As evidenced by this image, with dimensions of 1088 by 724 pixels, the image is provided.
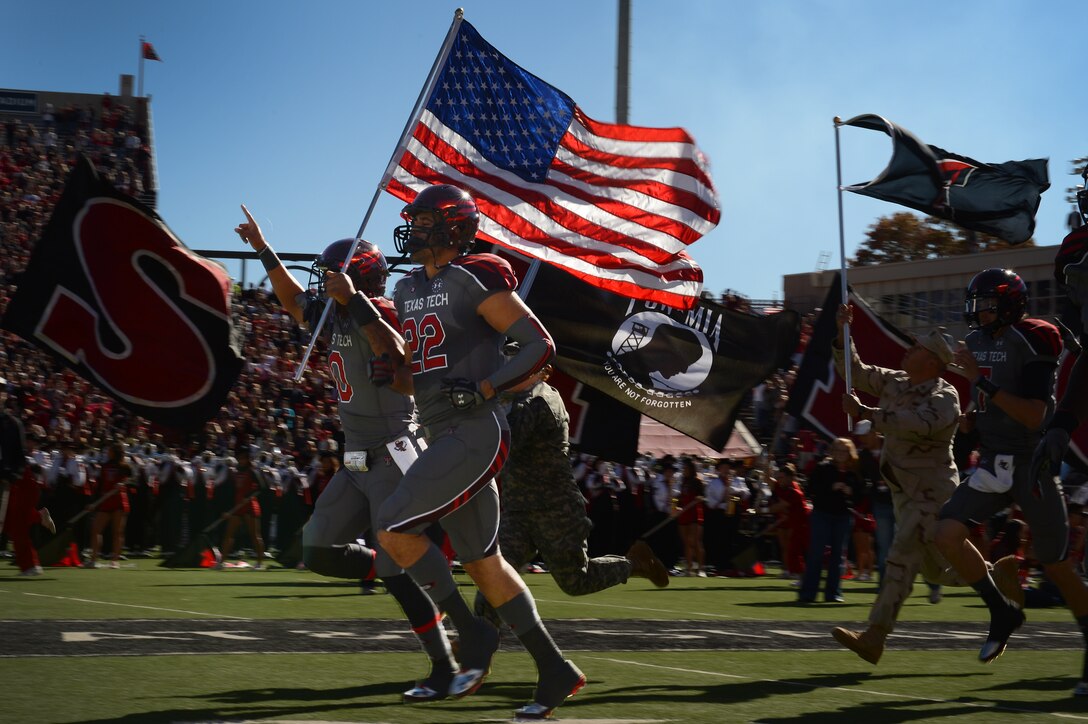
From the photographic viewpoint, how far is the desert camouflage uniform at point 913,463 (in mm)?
7469

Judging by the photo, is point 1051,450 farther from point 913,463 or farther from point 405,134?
point 405,134

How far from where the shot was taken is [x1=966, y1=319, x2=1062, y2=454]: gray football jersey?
6793 mm

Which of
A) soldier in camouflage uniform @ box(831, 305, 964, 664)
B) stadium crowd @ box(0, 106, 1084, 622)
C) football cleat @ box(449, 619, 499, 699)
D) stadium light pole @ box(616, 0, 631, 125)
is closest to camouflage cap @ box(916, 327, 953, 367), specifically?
soldier in camouflage uniform @ box(831, 305, 964, 664)

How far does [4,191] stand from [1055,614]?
2918cm

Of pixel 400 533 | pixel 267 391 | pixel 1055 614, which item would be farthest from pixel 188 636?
pixel 267 391

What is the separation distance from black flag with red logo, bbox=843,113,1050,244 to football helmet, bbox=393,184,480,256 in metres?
5.23

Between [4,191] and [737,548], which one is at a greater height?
[4,191]

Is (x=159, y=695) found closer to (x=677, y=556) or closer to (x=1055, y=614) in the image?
(x=1055, y=614)

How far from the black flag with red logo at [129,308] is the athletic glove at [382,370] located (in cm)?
579

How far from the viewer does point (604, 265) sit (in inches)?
499

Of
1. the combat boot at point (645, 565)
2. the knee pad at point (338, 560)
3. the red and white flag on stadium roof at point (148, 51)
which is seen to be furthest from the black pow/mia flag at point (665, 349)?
the red and white flag on stadium roof at point (148, 51)

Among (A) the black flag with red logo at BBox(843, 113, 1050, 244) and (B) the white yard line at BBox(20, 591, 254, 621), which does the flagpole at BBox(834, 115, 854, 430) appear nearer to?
(A) the black flag with red logo at BBox(843, 113, 1050, 244)

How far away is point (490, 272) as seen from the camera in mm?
5336

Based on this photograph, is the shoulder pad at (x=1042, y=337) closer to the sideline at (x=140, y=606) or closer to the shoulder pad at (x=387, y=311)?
the shoulder pad at (x=387, y=311)
